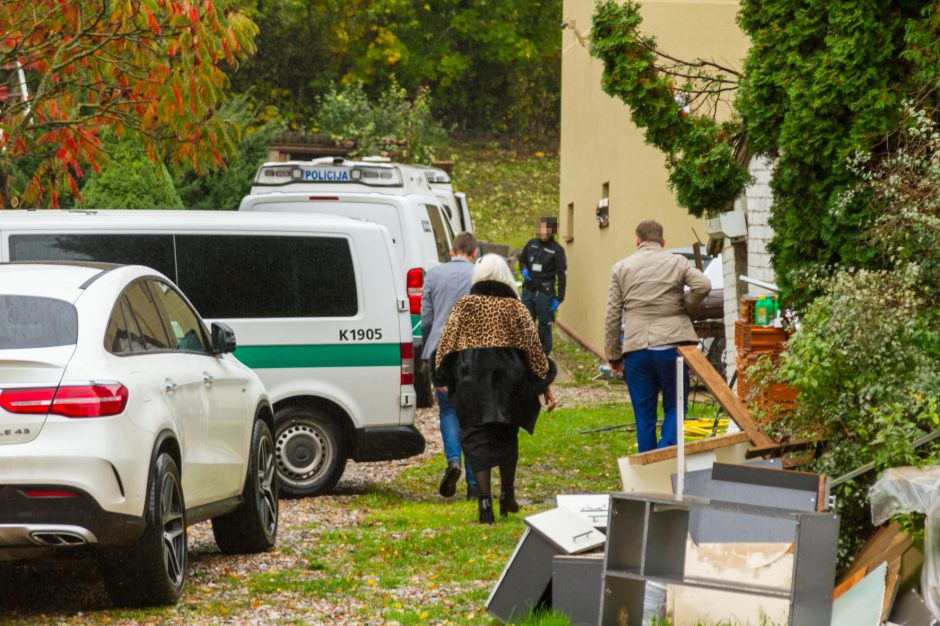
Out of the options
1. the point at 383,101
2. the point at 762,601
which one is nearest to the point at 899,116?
the point at 762,601

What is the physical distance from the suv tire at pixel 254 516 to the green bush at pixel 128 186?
11.2 m

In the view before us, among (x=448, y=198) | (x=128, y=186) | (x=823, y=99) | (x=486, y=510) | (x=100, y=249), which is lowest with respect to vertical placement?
(x=486, y=510)

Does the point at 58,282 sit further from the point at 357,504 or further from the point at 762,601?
the point at 357,504

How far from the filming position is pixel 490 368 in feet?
31.3

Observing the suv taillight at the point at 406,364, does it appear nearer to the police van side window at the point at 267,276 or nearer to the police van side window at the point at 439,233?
the police van side window at the point at 267,276

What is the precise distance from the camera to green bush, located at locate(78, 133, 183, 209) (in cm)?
1962

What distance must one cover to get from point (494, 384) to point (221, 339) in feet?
6.53

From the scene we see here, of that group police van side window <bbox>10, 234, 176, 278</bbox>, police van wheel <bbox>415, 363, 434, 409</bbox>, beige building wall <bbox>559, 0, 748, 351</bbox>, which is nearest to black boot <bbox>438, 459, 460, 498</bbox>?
police van side window <bbox>10, 234, 176, 278</bbox>

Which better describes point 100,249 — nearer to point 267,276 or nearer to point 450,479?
point 267,276

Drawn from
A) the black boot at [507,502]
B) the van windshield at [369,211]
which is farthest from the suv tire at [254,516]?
the van windshield at [369,211]

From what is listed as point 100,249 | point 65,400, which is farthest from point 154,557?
point 100,249

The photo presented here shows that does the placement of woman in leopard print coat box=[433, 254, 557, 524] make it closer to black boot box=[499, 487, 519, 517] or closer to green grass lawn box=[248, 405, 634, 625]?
black boot box=[499, 487, 519, 517]

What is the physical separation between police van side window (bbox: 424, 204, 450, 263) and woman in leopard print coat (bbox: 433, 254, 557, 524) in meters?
6.18

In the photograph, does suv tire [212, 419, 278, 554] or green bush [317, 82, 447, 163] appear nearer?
suv tire [212, 419, 278, 554]
